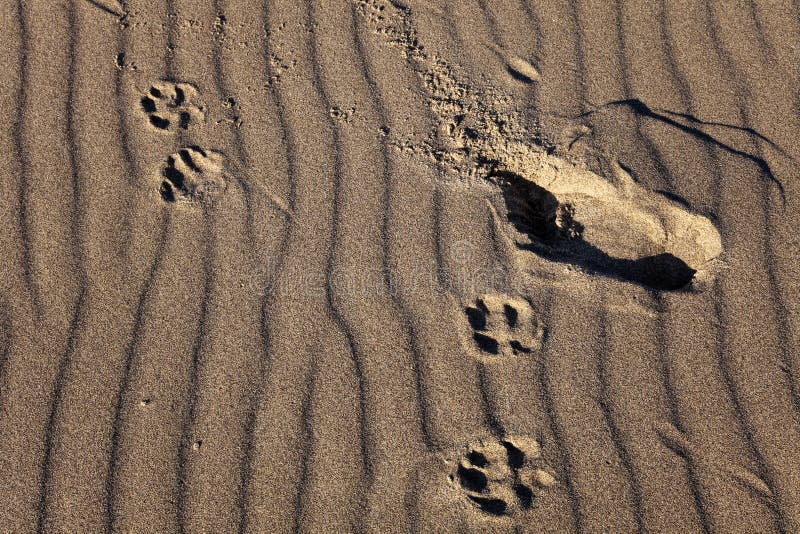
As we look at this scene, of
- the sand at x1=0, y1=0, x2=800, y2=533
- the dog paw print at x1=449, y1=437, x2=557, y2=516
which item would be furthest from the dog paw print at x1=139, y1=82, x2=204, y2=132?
the dog paw print at x1=449, y1=437, x2=557, y2=516

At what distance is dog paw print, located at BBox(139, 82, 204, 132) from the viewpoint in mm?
2475

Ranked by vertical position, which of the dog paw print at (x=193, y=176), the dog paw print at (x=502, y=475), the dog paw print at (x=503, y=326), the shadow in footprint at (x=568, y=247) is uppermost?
the shadow in footprint at (x=568, y=247)

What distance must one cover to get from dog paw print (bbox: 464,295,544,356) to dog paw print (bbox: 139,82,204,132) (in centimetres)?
129

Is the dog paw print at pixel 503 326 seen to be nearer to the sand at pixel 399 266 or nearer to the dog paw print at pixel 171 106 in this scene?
the sand at pixel 399 266

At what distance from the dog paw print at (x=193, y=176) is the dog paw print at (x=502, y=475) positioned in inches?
50.0

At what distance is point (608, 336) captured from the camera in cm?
212

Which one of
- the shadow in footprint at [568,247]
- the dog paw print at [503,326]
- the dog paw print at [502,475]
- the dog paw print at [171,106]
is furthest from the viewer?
the dog paw print at [171,106]

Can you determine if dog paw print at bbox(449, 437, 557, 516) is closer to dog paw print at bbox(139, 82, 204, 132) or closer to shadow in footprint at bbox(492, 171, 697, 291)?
shadow in footprint at bbox(492, 171, 697, 291)

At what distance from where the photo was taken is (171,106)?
2.50 metres

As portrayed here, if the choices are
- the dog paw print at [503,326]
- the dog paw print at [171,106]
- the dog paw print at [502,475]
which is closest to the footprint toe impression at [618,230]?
the dog paw print at [503,326]

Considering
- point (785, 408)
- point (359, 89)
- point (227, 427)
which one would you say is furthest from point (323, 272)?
point (785, 408)

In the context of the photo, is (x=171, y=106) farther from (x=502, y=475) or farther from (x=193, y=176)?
(x=502, y=475)

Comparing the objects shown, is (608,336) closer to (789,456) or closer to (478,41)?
(789,456)

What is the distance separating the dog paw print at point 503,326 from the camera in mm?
2111
